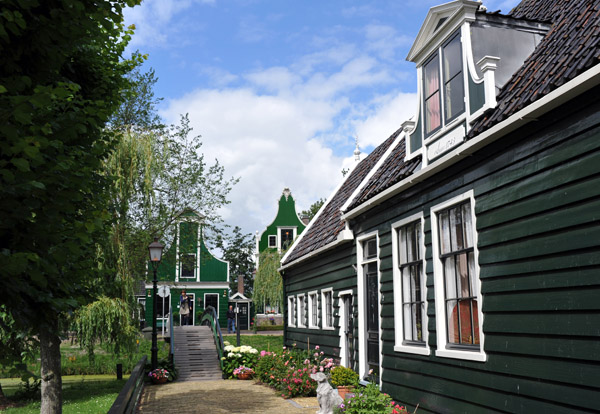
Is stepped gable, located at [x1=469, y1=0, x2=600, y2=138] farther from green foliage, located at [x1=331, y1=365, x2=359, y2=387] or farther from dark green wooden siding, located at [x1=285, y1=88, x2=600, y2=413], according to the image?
→ green foliage, located at [x1=331, y1=365, x2=359, y2=387]

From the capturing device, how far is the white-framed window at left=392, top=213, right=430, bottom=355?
809cm

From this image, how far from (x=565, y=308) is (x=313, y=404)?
7.08m

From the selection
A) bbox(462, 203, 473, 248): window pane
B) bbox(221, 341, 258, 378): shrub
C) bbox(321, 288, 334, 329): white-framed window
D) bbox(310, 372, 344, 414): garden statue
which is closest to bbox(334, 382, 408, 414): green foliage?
bbox(310, 372, 344, 414): garden statue

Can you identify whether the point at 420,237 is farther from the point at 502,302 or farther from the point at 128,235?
the point at 128,235

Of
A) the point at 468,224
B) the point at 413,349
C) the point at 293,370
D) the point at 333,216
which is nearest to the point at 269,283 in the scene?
the point at 333,216

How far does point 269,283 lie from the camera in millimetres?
34594

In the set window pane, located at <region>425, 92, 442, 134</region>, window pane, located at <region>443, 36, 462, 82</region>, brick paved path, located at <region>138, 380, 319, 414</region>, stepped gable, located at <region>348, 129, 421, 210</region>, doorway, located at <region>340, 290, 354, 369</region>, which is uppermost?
window pane, located at <region>443, 36, 462, 82</region>

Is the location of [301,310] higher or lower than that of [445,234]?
lower

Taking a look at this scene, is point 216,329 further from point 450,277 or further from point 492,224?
point 492,224

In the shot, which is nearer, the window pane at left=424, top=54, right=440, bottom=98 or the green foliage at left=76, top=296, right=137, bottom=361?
the window pane at left=424, top=54, right=440, bottom=98

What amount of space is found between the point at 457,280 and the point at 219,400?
284 inches

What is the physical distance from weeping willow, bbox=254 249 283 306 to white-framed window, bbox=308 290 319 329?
1890 cm

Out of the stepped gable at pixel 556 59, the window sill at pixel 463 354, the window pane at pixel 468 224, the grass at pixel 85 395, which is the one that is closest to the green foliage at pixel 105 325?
the grass at pixel 85 395

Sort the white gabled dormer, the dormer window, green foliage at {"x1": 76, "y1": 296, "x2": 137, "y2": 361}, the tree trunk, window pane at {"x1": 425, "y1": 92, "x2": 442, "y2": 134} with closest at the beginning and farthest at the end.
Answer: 1. the white gabled dormer
2. the dormer window
3. window pane at {"x1": 425, "y1": 92, "x2": 442, "y2": 134}
4. the tree trunk
5. green foliage at {"x1": 76, "y1": 296, "x2": 137, "y2": 361}
